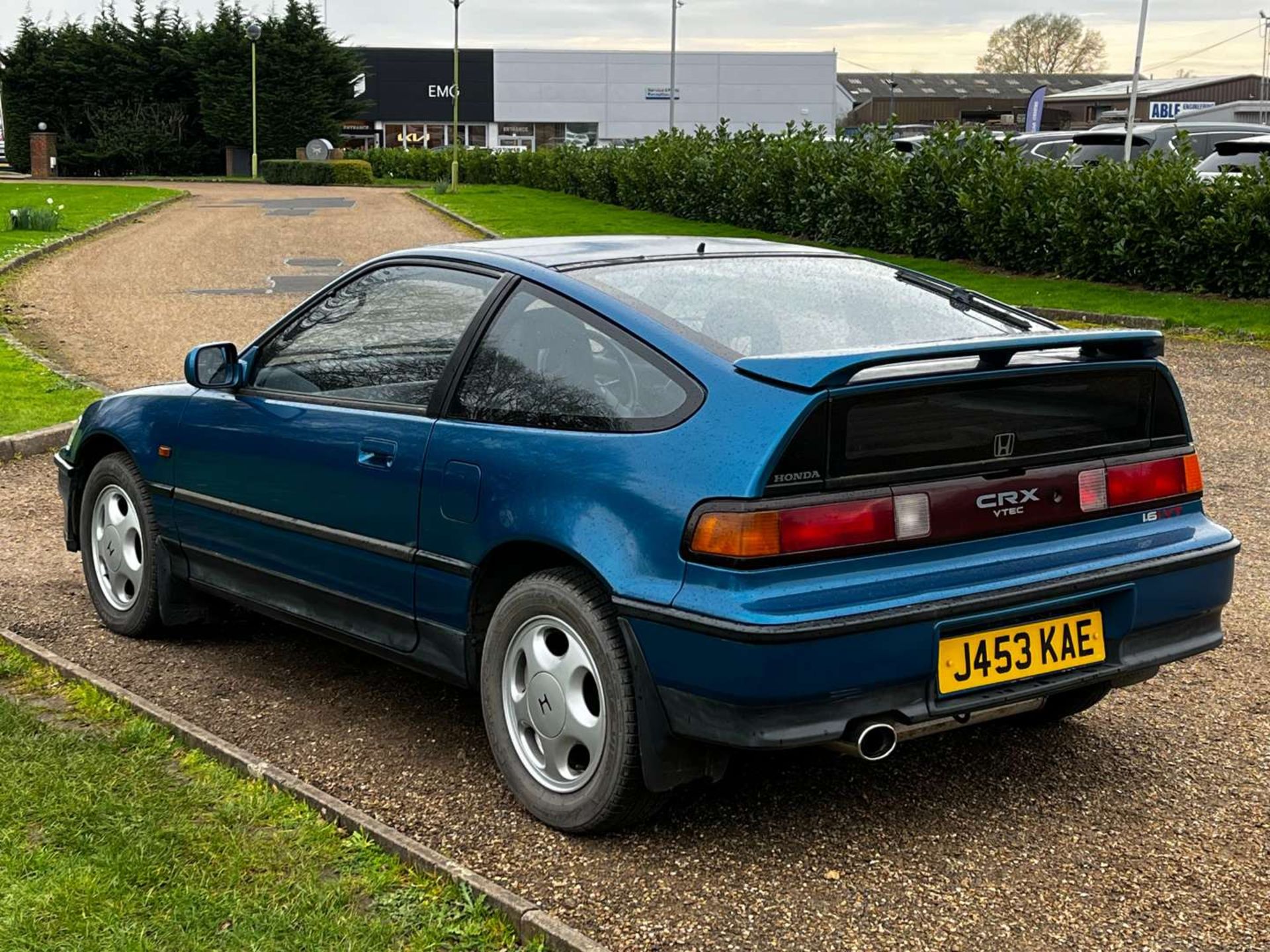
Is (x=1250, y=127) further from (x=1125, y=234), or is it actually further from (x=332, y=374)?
(x=332, y=374)

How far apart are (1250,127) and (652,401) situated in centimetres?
3118

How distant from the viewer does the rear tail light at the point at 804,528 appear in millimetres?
3404

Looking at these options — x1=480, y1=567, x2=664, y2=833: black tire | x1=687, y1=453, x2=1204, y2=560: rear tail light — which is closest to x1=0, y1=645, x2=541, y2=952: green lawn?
x1=480, y1=567, x2=664, y2=833: black tire


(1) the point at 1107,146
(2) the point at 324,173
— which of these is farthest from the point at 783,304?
(2) the point at 324,173

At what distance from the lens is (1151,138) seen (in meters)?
27.7

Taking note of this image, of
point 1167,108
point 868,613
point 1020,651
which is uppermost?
point 1167,108

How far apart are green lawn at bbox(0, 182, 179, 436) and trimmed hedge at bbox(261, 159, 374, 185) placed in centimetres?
707

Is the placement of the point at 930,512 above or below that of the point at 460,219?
above

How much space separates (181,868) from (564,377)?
1539mm

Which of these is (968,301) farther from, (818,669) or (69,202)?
(69,202)

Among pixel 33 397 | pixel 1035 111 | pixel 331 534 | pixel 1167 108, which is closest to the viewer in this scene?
pixel 331 534

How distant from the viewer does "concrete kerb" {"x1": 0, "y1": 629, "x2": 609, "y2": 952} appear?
3223mm

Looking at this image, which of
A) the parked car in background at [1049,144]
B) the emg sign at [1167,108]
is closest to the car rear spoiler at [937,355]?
the parked car in background at [1049,144]

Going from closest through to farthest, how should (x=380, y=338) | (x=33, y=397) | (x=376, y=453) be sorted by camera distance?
(x=376, y=453) → (x=380, y=338) → (x=33, y=397)
